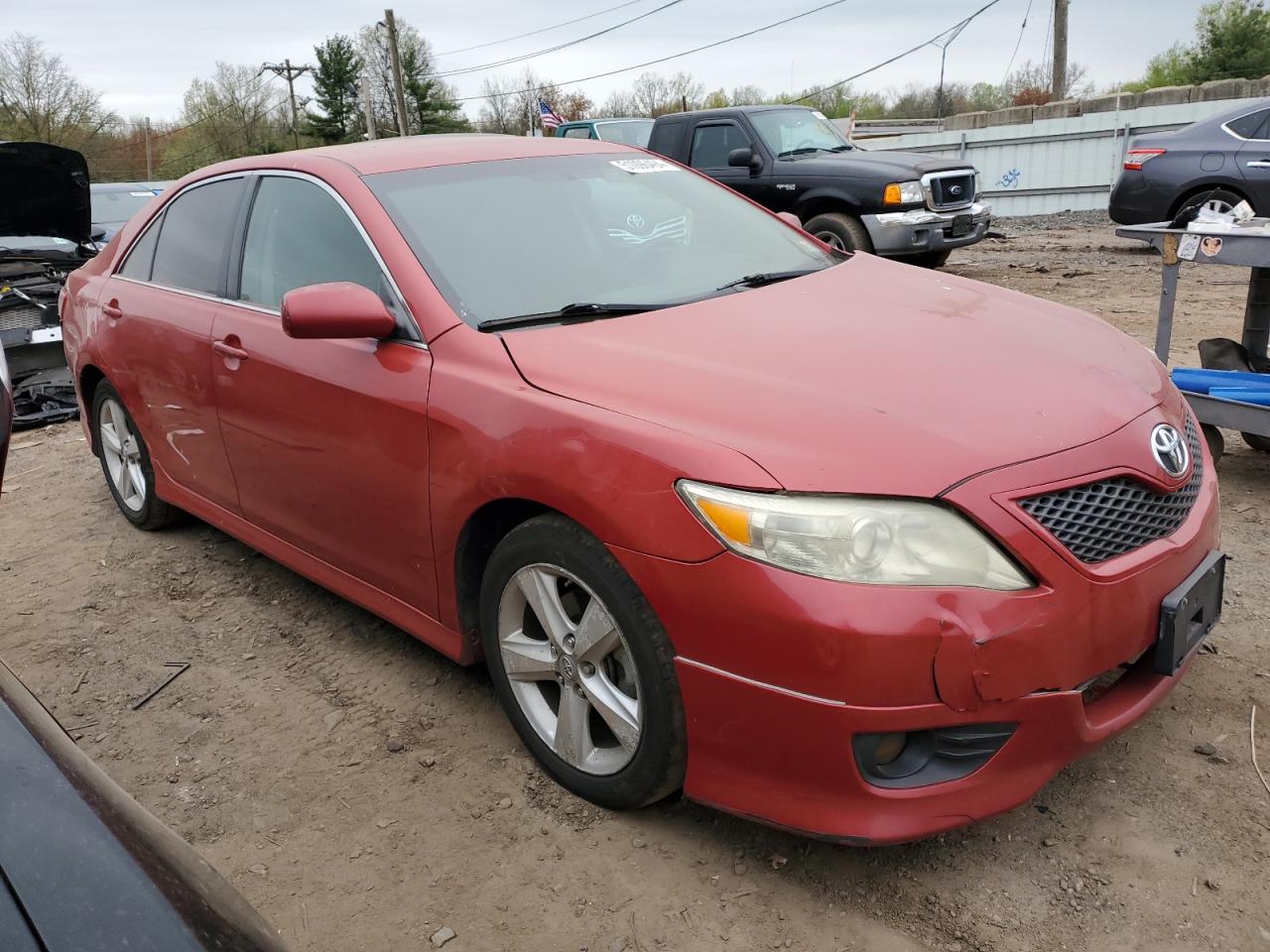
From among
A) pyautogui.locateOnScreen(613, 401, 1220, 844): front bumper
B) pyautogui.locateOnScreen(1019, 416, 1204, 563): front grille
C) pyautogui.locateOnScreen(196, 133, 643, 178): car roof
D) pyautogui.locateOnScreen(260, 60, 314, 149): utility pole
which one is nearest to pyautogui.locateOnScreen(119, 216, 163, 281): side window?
pyautogui.locateOnScreen(196, 133, 643, 178): car roof

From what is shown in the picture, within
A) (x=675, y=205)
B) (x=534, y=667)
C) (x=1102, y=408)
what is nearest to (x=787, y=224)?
(x=675, y=205)

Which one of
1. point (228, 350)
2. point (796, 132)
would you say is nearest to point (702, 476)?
point (228, 350)

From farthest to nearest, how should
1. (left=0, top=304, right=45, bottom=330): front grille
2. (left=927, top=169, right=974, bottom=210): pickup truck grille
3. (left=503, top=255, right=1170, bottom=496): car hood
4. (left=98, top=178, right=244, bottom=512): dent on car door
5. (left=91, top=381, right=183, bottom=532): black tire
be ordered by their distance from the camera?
1. (left=927, top=169, right=974, bottom=210): pickup truck grille
2. (left=0, top=304, right=45, bottom=330): front grille
3. (left=91, top=381, right=183, bottom=532): black tire
4. (left=98, top=178, right=244, bottom=512): dent on car door
5. (left=503, top=255, right=1170, bottom=496): car hood

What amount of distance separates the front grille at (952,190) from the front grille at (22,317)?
27.6 feet

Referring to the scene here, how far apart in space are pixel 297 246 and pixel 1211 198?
10708mm

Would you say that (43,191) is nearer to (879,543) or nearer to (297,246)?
(297,246)

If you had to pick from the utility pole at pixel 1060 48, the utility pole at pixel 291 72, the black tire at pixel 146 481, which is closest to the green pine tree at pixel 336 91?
the utility pole at pixel 291 72

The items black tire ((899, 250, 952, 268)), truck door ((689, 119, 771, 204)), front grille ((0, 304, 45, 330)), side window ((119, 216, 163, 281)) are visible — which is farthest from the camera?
black tire ((899, 250, 952, 268))

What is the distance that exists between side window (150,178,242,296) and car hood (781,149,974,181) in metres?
8.00

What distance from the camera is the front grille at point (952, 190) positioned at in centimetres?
1109

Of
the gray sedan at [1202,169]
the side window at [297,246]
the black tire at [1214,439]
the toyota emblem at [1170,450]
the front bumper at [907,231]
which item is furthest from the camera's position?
the gray sedan at [1202,169]

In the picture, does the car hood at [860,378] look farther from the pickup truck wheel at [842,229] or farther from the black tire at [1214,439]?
the pickup truck wheel at [842,229]

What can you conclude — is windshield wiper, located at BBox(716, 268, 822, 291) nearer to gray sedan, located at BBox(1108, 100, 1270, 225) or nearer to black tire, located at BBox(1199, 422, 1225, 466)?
black tire, located at BBox(1199, 422, 1225, 466)

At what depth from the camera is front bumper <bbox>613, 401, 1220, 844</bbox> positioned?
1991mm
